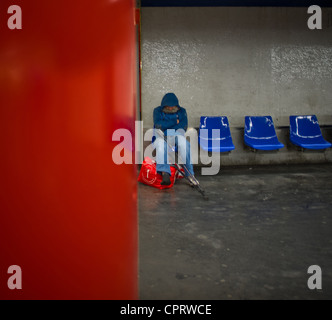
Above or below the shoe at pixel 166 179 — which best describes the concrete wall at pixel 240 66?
above

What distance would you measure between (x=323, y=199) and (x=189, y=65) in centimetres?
335

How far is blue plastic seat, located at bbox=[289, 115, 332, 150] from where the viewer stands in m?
6.15

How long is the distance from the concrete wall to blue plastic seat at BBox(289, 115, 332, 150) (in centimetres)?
24

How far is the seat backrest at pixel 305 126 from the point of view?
6.28m

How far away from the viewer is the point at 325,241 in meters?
2.90

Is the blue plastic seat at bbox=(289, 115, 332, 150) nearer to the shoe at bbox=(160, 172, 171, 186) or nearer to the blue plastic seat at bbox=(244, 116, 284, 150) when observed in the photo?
the blue plastic seat at bbox=(244, 116, 284, 150)

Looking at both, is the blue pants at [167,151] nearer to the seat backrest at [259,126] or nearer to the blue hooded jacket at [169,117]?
the blue hooded jacket at [169,117]

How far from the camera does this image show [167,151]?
4883mm

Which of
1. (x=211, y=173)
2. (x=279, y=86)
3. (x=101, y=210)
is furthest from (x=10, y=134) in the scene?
(x=279, y=86)

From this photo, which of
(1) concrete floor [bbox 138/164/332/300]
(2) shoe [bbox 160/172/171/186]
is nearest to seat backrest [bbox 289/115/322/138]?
(1) concrete floor [bbox 138/164/332/300]

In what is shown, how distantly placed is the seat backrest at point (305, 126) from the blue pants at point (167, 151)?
2372 mm

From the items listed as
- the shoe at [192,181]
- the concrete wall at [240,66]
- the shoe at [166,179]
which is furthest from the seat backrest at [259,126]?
the shoe at [166,179]

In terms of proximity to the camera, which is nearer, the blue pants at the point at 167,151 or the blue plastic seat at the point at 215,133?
the blue pants at the point at 167,151

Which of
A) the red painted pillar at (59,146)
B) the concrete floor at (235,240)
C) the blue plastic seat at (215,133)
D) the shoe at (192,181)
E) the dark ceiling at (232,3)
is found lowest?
the concrete floor at (235,240)
